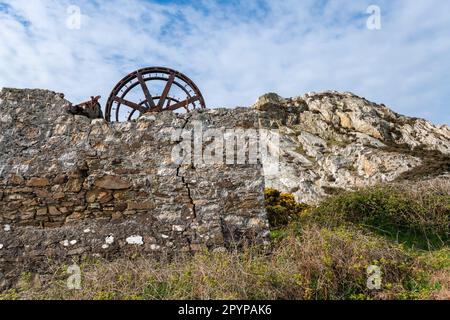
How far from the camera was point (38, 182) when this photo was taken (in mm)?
5922

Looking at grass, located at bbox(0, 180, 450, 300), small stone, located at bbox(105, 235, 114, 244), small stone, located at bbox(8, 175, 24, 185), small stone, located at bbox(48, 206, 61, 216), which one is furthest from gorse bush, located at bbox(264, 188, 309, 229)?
small stone, located at bbox(8, 175, 24, 185)

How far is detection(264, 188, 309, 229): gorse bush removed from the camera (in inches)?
383

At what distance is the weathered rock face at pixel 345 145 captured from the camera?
1747cm

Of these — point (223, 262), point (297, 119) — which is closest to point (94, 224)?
point (223, 262)

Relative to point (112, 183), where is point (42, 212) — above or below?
below

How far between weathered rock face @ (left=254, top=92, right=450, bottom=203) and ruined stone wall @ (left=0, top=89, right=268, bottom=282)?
405 inches

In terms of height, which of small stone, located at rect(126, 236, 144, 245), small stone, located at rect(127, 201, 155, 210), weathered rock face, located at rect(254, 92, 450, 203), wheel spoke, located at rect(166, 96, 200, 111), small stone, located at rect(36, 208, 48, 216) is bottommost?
small stone, located at rect(126, 236, 144, 245)

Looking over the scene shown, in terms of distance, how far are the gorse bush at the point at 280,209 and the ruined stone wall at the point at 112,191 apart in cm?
387

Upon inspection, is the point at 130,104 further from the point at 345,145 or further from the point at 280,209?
the point at 345,145

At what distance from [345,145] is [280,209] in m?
12.1

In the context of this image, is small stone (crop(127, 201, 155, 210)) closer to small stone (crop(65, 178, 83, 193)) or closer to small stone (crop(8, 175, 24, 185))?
small stone (crop(65, 178, 83, 193))

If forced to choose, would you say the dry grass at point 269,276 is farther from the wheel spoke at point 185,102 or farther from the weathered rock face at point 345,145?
the weathered rock face at point 345,145

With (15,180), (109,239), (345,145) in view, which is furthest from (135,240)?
(345,145)
